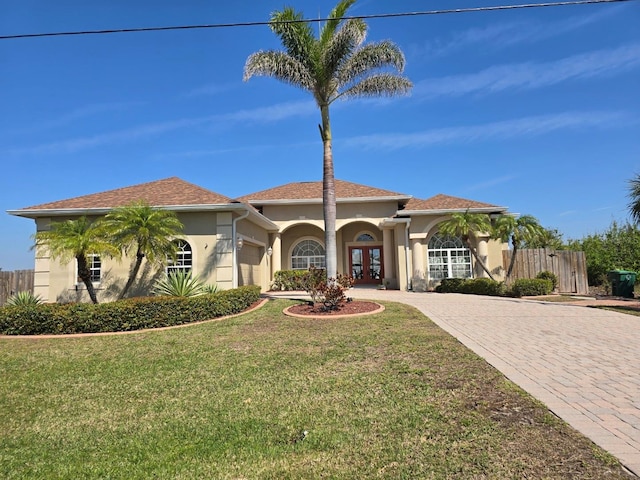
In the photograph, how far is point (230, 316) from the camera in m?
11.5

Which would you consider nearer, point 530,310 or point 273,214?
point 530,310

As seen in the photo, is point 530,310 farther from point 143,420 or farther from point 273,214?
point 273,214

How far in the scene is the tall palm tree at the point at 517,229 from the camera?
55.4 ft

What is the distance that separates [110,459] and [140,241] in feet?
30.5

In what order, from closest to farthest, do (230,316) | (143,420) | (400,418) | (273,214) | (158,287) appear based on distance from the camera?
1. (400,418)
2. (143,420)
3. (230,316)
4. (158,287)
5. (273,214)

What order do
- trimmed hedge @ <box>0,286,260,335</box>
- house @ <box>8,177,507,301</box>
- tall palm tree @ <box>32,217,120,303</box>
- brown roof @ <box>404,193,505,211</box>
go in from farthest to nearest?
brown roof @ <box>404,193,505,211</box>, house @ <box>8,177,507,301</box>, tall palm tree @ <box>32,217,120,303</box>, trimmed hedge @ <box>0,286,260,335</box>

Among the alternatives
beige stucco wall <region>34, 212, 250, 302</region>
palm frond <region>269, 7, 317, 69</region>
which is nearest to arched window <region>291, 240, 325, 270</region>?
beige stucco wall <region>34, 212, 250, 302</region>

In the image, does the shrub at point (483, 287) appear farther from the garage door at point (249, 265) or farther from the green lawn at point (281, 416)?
the green lawn at point (281, 416)

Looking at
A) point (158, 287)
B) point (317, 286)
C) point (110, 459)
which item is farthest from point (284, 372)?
point (158, 287)

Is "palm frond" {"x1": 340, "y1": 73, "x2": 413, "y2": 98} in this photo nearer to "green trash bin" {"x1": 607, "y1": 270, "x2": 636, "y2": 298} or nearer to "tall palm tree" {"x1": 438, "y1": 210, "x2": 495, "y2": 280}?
"tall palm tree" {"x1": 438, "y1": 210, "x2": 495, "y2": 280}

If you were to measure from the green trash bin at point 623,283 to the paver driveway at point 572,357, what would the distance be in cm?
599

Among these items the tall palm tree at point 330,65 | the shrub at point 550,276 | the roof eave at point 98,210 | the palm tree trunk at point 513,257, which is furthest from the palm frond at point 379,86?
the shrub at point 550,276

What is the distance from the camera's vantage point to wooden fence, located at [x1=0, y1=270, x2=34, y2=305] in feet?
53.1

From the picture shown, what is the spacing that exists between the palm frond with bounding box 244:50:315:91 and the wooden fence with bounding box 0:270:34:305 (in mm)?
12685
